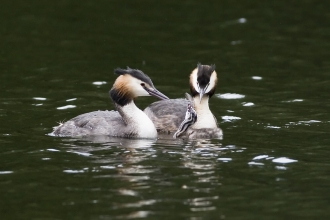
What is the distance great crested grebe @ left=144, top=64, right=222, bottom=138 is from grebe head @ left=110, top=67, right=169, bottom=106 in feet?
1.76

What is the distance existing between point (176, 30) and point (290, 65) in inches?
176

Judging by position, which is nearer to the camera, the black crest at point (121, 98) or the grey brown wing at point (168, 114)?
the black crest at point (121, 98)

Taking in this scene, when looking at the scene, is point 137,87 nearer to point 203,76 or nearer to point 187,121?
point 187,121

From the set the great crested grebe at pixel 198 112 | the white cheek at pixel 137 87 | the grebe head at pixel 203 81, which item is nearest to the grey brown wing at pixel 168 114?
the great crested grebe at pixel 198 112

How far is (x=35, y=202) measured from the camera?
9516 millimetres

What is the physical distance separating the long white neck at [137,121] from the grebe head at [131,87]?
0.13 metres

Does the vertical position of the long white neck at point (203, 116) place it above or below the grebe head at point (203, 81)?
below

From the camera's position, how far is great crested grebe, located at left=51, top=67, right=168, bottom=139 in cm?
1350

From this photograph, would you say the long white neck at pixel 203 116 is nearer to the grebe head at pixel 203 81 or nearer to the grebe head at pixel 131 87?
the grebe head at pixel 203 81

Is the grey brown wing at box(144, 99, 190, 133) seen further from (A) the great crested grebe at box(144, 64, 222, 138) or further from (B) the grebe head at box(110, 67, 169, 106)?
(B) the grebe head at box(110, 67, 169, 106)

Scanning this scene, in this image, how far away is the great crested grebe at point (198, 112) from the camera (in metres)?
13.5

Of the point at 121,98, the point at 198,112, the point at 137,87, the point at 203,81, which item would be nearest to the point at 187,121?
the point at 198,112

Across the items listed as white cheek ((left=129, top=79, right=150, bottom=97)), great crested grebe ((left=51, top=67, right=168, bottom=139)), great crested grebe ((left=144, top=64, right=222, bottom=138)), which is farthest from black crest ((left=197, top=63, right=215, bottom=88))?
white cheek ((left=129, top=79, right=150, bottom=97))

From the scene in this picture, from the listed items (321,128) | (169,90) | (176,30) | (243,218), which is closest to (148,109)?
(169,90)
